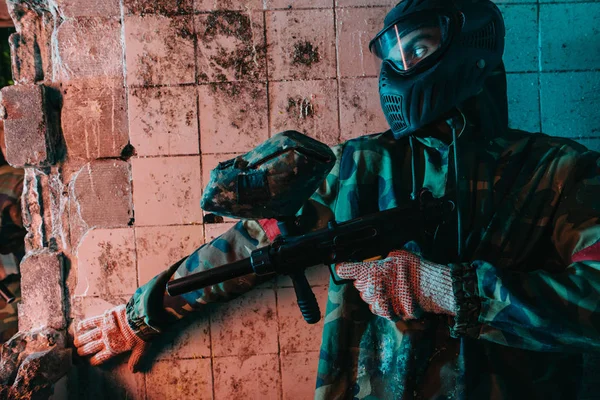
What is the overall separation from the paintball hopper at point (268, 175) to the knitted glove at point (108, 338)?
5.00ft

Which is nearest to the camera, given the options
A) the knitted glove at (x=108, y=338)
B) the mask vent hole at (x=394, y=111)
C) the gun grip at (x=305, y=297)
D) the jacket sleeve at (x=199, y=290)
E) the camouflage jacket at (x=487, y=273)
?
the camouflage jacket at (x=487, y=273)

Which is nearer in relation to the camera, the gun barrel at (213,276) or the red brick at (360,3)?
the gun barrel at (213,276)

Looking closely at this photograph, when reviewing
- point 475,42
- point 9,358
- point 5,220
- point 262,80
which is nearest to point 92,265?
point 9,358

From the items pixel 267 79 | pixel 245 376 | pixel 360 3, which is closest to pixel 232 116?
pixel 267 79

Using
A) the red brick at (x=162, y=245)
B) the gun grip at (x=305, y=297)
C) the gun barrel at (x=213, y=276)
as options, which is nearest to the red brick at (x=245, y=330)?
the red brick at (x=162, y=245)

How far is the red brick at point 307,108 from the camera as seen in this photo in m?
2.62

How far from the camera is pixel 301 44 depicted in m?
2.60

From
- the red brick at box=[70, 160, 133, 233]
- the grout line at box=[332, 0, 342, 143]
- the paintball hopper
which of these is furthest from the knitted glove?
the grout line at box=[332, 0, 342, 143]

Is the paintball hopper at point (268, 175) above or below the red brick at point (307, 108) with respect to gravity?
below

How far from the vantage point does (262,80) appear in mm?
2613

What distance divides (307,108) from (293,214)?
49.7 inches

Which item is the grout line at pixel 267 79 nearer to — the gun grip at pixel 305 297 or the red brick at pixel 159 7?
the red brick at pixel 159 7

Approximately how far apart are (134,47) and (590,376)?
12.5 ft

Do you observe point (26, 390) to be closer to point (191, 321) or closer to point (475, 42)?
point (191, 321)
